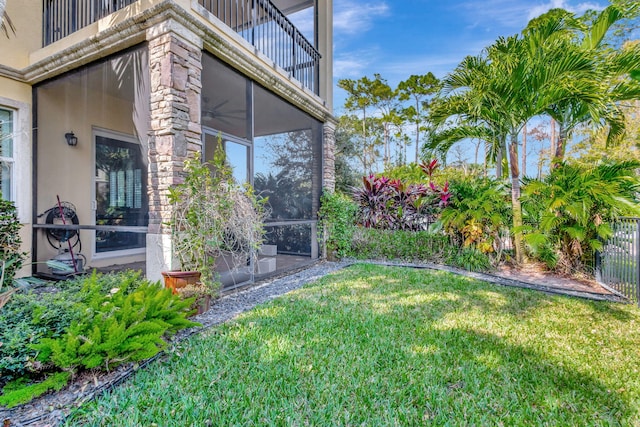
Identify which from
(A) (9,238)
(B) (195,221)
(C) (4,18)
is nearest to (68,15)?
(C) (4,18)

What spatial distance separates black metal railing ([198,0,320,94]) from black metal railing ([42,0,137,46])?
5.70ft

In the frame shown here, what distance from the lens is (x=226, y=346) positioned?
282 cm

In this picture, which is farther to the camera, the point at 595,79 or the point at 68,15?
the point at 68,15

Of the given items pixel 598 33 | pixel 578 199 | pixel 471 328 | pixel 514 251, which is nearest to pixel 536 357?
pixel 471 328

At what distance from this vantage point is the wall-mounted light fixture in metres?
5.79

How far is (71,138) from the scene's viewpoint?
5.83 m

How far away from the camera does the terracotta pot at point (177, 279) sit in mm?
3615

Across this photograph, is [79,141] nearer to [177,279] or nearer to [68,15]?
[68,15]

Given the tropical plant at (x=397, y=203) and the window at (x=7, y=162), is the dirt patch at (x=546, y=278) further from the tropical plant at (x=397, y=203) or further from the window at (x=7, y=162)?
the window at (x=7, y=162)

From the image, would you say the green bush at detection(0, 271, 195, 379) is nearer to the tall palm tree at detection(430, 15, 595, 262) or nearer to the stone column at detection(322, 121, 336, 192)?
the stone column at detection(322, 121, 336, 192)

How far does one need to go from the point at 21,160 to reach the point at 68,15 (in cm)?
269

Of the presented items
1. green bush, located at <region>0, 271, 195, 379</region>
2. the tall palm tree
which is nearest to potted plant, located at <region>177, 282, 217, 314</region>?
green bush, located at <region>0, 271, 195, 379</region>

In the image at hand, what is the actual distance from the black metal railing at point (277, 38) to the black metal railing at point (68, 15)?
1.74 m

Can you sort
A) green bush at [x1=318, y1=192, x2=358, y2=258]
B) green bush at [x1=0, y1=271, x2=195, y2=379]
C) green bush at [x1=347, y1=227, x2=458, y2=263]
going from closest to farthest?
green bush at [x1=0, y1=271, x2=195, y2=379] < green bush at [x1=347, y1=227, x2=458, y2=263] < green bush at [x1=318, y1=192, x2=358, y2=258]
